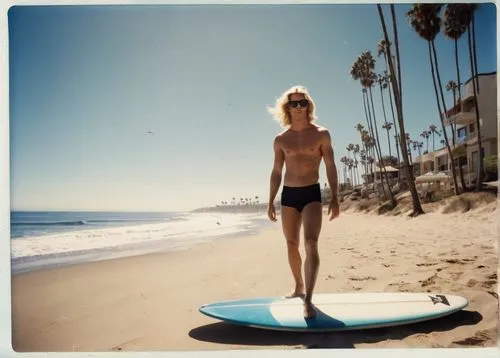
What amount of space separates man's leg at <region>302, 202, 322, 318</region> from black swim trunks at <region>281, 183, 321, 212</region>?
0.19ft

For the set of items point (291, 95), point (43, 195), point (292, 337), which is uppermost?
point (291, 95)

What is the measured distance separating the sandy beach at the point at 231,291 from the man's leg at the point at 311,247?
24cm

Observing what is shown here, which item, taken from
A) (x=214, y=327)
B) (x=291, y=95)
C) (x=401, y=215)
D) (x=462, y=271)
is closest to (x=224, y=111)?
(x=291, y=95)

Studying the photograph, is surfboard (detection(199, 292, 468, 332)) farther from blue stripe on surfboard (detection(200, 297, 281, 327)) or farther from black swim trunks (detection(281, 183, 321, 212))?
black swim trunks (detection(281, 183, 321, 212))

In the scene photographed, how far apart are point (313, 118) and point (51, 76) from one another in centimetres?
221

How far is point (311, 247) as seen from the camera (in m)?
2.78

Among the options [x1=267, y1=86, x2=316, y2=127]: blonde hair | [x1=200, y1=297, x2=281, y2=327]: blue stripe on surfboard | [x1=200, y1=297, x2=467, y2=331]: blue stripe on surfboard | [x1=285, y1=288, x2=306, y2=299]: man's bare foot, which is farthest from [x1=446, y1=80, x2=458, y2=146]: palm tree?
[x1=200, y1=297, x2=281, y2=327]: blue stripe on surfboard

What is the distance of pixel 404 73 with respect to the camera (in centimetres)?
434

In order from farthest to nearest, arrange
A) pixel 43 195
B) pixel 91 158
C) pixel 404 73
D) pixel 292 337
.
→ pixel 404 73
pixel 43 195
pixel 91 158
pixel 292 337

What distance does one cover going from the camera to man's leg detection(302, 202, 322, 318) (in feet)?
8.79

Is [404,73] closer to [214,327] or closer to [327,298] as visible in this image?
[327,298]

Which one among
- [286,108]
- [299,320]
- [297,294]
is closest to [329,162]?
[286,108]

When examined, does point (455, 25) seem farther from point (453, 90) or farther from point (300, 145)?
point (300, 145)

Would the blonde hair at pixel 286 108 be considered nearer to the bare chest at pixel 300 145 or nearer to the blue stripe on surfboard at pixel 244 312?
the bare chest at pixel 300 145
